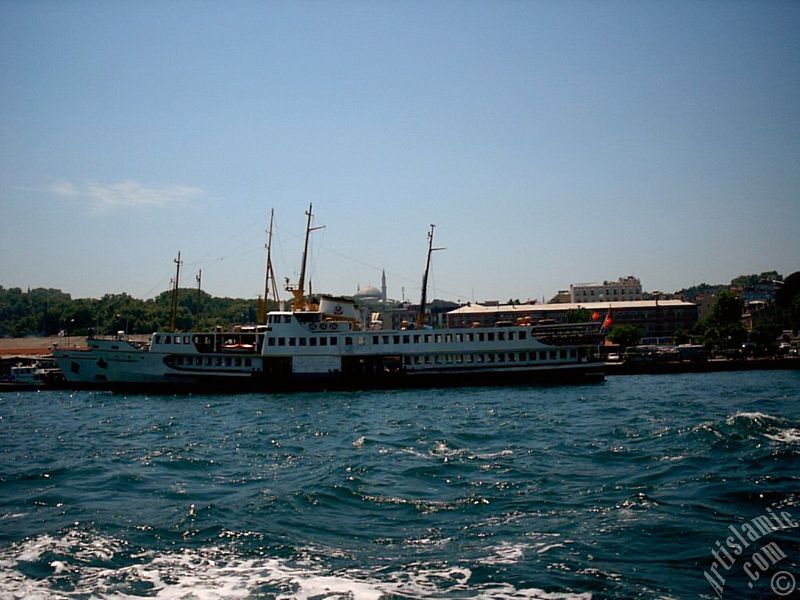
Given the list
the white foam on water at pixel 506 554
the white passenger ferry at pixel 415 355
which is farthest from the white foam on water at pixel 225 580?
the white passenger ferry at pixel 415 355

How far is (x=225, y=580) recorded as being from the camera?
12023mm

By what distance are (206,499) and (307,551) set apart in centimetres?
499

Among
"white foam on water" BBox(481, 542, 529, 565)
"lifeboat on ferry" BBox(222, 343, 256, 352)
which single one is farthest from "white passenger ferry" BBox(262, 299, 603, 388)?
"white foam on water" BBox(481, 542, 529, 565)

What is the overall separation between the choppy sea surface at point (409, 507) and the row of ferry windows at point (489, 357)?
1880 centimetres

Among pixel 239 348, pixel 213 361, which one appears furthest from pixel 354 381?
pixel 213 361

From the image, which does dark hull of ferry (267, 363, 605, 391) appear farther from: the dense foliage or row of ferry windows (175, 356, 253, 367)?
the dense foliage

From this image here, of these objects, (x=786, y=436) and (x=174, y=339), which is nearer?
(x=786, y=436)

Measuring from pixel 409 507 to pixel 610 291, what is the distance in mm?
149405

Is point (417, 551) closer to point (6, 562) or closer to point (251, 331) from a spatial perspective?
point (6, 562)

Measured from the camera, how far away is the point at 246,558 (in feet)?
43.0

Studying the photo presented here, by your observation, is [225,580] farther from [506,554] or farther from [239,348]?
[239,348]

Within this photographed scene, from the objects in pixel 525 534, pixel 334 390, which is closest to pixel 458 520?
pixel 525 534

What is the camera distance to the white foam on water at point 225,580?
11297 mm

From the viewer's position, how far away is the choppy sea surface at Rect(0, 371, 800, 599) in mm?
11750
